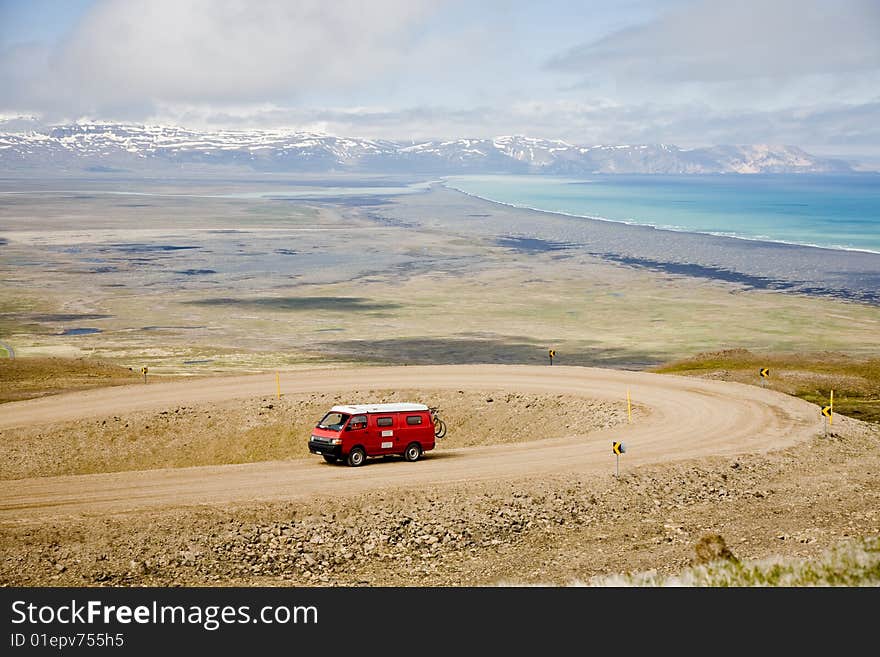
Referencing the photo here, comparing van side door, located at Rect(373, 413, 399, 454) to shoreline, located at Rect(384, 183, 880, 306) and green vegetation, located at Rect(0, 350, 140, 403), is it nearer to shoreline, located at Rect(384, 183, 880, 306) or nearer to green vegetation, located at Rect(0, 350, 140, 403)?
green vegetation, located at Rect(0, 350, 140, 403)

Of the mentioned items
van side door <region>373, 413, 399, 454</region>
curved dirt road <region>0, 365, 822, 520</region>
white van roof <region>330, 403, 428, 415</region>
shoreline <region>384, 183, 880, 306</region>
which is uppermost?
white van roof <region>330, 403, 428, 415</region>

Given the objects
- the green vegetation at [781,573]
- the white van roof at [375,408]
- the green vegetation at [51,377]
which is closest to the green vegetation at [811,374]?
the white van roof at [375,408]

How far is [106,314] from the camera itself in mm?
120812

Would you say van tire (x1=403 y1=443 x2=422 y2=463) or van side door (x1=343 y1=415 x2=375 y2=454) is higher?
van side door (x1=343 y1=415 x2=375 y2=454)

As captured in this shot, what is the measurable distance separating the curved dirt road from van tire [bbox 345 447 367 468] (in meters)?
0.57

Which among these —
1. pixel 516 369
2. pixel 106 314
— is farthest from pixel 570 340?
pixel 106 314

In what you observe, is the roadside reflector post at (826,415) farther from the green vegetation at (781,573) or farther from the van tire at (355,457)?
the van tire at (355,457)

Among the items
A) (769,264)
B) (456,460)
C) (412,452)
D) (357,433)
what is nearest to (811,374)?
(456,460)

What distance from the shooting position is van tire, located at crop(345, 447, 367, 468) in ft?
127

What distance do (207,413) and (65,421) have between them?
7.29 meters

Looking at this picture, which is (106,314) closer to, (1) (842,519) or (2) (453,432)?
(2) (453,432)

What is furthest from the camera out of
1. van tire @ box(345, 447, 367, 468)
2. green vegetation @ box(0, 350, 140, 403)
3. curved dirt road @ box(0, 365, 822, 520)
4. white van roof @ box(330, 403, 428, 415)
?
green vegetation @ box(0, 350, 140, 403)

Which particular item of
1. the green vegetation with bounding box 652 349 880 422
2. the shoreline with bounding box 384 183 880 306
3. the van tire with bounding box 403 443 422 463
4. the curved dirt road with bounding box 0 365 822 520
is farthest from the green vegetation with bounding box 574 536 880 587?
the shoreline with bounding box 384 183 880 306

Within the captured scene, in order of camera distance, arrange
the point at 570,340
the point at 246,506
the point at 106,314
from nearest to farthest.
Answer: the point at 246,506
the point at 570,340
the point at 106,314
